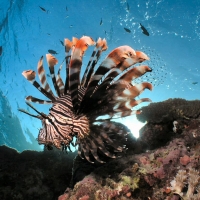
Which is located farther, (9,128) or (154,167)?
(9,128)

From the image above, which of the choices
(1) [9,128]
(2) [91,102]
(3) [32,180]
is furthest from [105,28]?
(1) [9,128]

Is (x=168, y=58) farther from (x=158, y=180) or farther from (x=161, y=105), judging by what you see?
(x=158, y=180)

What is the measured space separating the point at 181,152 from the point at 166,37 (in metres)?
24.3

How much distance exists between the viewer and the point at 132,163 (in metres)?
3.16

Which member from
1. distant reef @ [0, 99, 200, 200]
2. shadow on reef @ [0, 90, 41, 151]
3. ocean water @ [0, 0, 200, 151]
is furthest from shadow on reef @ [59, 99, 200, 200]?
shadow on reef @ [0, 90, 41, 151]

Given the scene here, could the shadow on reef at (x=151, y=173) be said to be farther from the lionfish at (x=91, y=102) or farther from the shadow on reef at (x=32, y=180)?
the shadow on reef at (x=32, y=180)

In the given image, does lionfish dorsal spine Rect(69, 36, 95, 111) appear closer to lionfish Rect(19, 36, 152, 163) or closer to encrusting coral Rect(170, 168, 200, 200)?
lionfish Rect(19, 36, 152, 163)

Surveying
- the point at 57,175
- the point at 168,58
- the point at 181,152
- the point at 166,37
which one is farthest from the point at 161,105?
the point at 168,58

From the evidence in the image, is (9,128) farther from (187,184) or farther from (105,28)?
(187,184)

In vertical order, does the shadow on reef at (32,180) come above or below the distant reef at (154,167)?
below

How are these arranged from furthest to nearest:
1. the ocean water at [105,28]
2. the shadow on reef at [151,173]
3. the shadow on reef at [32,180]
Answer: the ocean water at [105,28]
the shadow on reef at [32,180]
the shadow on reef at [151,173]

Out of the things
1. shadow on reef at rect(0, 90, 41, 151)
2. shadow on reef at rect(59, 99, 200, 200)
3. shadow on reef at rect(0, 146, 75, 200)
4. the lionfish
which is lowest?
shadow on reef at rect(0, 146, 75, 200)

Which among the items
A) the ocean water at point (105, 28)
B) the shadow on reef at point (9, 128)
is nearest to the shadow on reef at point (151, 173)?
the ocean water at point (105, 28)

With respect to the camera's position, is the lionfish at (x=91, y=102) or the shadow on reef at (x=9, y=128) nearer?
the lionfish at (x=91, y=102)
